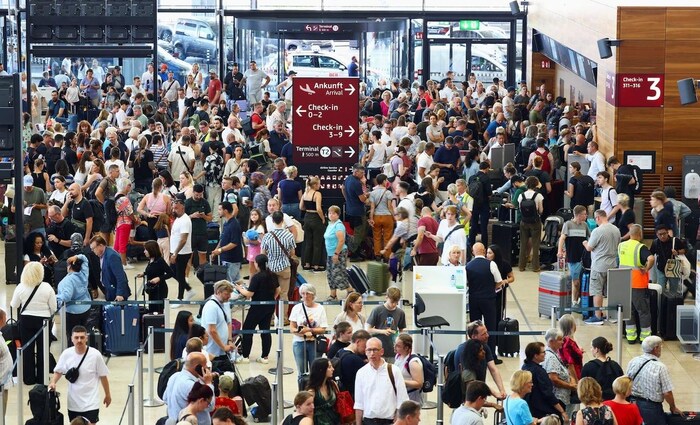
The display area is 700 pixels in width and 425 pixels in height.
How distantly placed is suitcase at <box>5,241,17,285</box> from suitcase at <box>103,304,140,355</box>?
4.41 m

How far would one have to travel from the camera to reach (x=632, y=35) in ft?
76.2

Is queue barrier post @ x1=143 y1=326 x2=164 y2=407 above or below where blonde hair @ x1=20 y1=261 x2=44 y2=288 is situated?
below

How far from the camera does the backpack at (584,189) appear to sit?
848 inches

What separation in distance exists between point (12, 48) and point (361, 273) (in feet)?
78.7

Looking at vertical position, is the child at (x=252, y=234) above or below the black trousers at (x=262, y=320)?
above

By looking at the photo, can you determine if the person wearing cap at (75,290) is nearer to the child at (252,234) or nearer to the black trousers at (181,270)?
the child at (252,234)

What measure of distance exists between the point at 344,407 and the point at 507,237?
32.3 ft

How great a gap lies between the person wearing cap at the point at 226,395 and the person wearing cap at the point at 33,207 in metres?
8.07

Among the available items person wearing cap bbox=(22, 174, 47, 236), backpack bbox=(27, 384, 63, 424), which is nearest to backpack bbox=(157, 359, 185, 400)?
backpack bbox=(27, 384, 63, 424)

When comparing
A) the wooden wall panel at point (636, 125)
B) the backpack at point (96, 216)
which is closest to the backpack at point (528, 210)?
the wooden wall panel at point (636, 125)

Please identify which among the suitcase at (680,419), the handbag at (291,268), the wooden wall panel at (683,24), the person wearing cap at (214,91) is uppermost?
the wooden wall panel at (683,24)

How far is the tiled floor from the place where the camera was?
1427 centimetres

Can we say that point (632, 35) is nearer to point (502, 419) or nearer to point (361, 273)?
point (361, 273)

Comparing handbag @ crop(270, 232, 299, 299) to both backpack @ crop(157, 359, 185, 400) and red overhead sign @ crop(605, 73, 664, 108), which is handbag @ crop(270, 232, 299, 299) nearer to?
backpack @ crop(157, 359, 185, 400)
